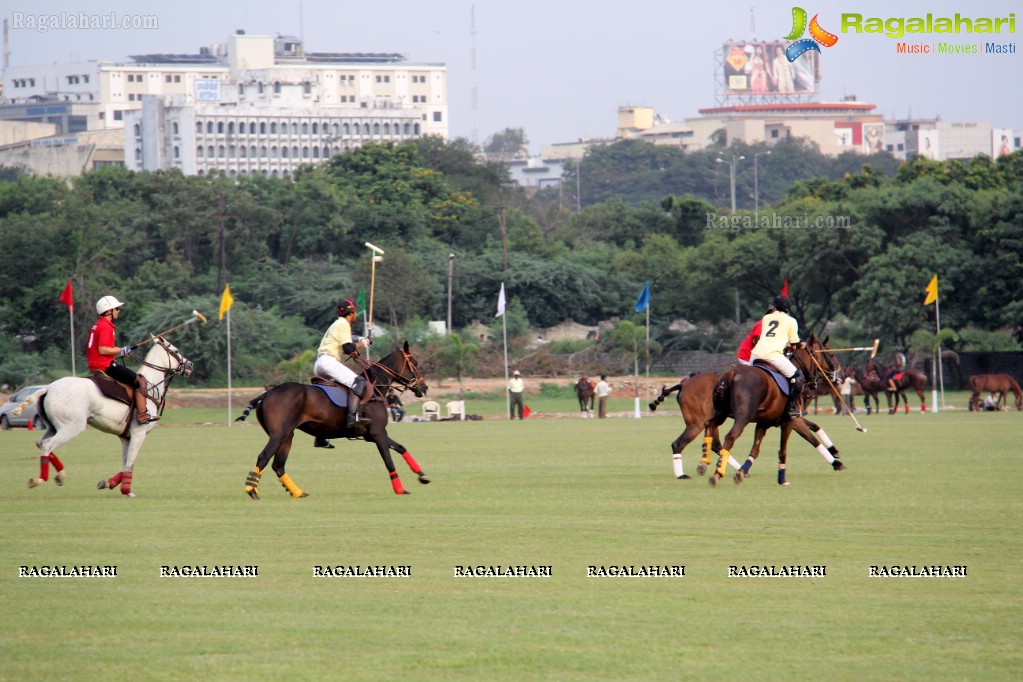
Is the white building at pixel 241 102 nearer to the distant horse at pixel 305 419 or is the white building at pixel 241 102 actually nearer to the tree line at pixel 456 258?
the tree line at pixel 456 258

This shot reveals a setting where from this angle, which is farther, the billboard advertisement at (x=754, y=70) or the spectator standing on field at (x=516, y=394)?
the billboard advertisement at (x=754, y=70)

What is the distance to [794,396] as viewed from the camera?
53.3ft

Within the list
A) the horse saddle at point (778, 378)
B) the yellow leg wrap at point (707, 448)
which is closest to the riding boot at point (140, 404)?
the yellow leg wrap at point (707, 448)

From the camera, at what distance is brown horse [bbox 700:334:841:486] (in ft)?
51.5

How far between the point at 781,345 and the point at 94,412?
7.65 meters

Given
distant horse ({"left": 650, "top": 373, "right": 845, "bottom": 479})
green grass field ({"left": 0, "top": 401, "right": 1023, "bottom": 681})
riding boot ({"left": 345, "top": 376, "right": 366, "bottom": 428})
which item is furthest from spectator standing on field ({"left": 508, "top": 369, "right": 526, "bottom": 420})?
riding boot ({"left": 345, "top": 376, "right": 366, "bottom": 428})

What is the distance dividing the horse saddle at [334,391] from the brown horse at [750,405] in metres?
4.14

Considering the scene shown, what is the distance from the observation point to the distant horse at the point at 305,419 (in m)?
14.8

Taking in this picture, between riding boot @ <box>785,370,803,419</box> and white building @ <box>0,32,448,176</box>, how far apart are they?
131717mm

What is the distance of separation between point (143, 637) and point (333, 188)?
68.2m

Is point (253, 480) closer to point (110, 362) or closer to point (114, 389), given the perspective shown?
point (114, 389)

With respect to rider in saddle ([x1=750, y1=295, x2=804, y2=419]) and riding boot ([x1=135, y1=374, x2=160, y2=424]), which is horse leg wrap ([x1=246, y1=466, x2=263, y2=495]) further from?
rider in saddle ([x1=750, y1=295, x2=804, y2=419])

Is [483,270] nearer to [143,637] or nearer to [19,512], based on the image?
[19,512]

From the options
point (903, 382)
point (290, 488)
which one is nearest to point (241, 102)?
point (903, 382)
